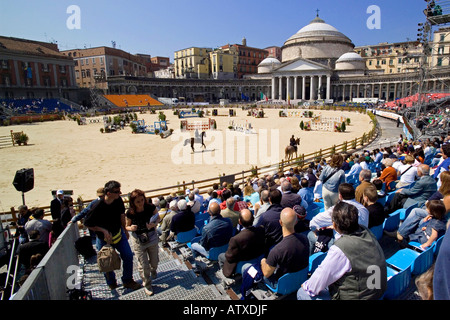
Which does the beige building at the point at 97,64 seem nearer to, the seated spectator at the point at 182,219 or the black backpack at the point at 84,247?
the black backpack at the point at 84,247

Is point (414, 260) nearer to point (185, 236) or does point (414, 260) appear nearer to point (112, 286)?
point (185, 236)

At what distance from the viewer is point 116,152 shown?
2156 centimetres

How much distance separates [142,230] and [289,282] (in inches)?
101

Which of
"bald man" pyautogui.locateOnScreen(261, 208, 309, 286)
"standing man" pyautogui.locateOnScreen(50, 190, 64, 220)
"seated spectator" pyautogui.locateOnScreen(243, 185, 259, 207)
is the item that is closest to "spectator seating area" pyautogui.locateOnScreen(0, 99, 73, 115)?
"standing man" pyautogui.locateOnScreen(50, 190, 64, 220)

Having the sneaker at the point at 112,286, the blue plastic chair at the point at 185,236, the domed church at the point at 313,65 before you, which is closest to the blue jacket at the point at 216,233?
the blue plastic chair at the point at 185,236

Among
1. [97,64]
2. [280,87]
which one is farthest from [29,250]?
[97,64]

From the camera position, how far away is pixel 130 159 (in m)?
19.1

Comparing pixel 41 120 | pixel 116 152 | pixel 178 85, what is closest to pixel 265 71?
pixel 178 85

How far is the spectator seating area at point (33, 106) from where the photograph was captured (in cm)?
5094

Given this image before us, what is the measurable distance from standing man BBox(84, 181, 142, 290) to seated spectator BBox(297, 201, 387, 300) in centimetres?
333

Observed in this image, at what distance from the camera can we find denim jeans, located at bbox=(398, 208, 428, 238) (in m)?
4.69
